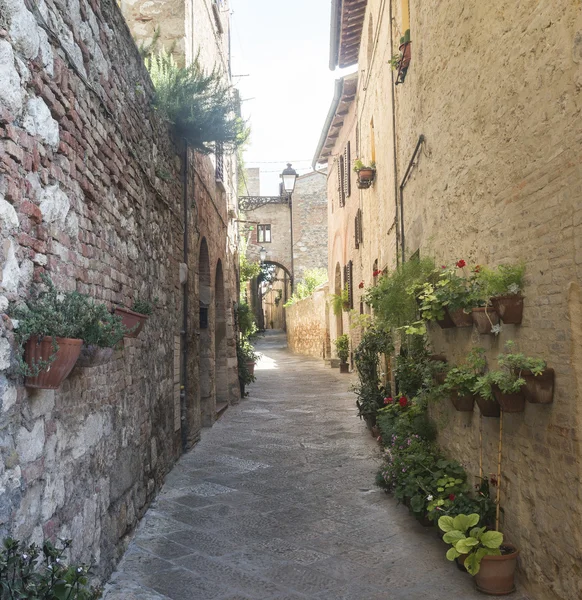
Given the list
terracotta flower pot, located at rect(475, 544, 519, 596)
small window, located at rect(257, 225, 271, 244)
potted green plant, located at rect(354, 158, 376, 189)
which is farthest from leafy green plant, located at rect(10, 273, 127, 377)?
small window, located at rect(257, 225, 271, 244)

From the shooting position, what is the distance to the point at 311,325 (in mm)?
23234

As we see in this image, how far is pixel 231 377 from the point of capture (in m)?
11.3

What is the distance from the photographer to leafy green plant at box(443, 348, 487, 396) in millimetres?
4000

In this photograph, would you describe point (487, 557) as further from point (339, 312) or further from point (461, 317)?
point (339, 312)

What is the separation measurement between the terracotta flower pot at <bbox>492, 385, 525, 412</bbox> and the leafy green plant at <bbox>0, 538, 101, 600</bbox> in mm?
2251

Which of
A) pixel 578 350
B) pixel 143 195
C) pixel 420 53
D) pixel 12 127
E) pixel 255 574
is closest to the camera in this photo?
pixel 12 127

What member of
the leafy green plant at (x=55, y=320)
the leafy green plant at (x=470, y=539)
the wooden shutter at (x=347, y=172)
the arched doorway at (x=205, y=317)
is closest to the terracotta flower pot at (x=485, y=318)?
the leafy green plant at (x=470, y=539)

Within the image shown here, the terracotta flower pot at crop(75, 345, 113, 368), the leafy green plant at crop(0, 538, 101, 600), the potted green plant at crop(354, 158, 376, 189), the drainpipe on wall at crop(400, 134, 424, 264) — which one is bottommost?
the leafy green plant at crop(0, 538, 101, 600)

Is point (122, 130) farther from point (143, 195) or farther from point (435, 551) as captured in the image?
point (435, 551)

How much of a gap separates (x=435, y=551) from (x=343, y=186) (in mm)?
13456

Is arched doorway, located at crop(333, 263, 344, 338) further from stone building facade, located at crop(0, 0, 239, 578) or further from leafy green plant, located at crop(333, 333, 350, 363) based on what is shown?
stone building facade, located at crop(0, 0, 239, 578)

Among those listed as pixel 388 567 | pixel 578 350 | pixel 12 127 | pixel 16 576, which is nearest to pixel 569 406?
pixel 578 350

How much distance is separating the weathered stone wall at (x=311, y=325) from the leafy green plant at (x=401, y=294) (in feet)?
45.7

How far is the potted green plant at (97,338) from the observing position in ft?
9.84
